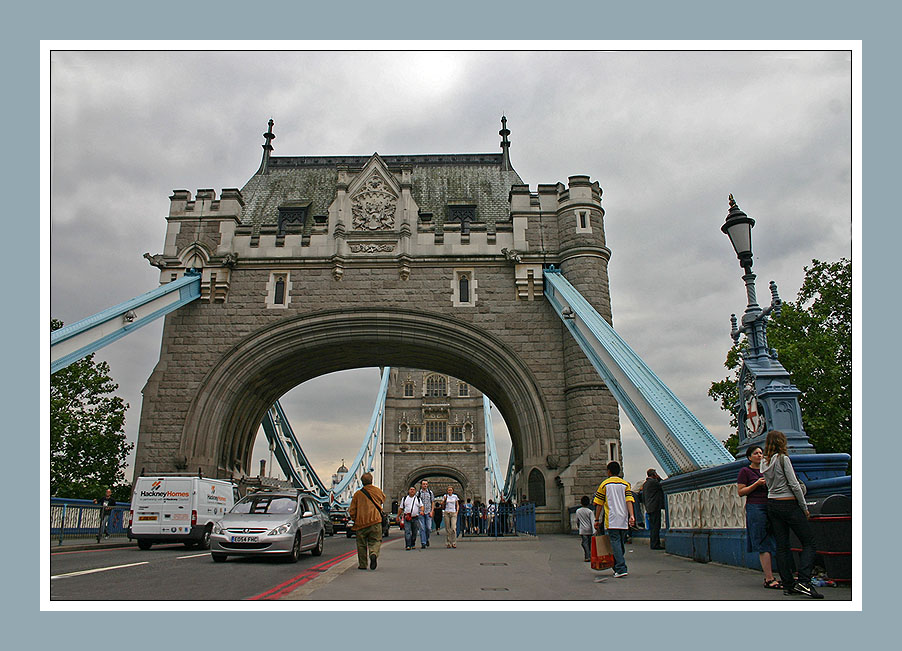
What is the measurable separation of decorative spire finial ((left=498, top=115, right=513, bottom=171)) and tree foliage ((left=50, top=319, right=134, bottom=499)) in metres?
15.9

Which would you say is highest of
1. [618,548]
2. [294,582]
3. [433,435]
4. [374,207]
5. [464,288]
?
[374,207]

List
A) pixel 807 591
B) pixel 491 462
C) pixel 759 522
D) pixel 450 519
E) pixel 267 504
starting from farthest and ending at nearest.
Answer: pixel 491 462, pixel 450 519, pixel 267 504, pixel 759 522, pixel 807 591

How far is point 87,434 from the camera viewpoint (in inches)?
930

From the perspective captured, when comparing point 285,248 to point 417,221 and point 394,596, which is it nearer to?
point 417,221

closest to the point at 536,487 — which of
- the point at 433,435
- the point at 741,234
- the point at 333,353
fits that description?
the point at 333,353

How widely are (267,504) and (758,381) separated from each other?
6.96 m

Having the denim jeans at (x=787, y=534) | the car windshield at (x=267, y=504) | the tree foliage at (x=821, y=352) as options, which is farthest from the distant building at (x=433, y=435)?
the denim jeans at (x=787, y=534)

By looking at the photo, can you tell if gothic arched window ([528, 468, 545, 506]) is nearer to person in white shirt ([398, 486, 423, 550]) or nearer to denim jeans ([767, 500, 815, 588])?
person in white shirt ([398, 486, 423, 550])

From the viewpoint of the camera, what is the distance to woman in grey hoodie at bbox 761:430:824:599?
5020 mm

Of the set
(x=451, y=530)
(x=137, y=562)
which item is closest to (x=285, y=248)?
(x=451, y=530)

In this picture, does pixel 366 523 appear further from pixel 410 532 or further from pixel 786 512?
pixel 410 532

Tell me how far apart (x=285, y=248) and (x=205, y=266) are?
2244mm

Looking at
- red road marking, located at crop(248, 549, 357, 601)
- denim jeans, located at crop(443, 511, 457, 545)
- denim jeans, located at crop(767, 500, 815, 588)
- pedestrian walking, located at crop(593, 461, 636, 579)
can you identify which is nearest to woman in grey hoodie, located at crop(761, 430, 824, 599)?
denim jeans, located at crop(767, 500, 815, 588)

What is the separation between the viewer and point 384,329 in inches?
768
